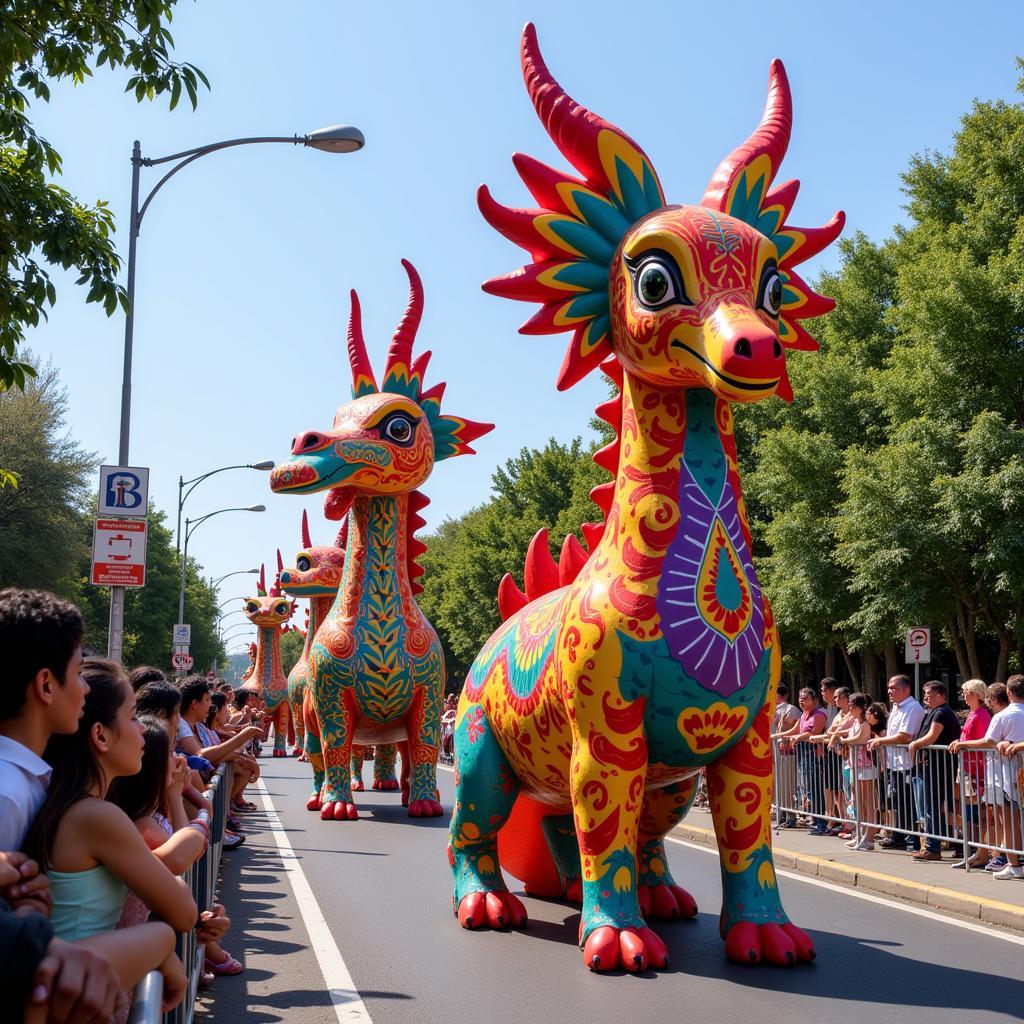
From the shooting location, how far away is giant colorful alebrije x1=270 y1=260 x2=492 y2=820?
14023mm

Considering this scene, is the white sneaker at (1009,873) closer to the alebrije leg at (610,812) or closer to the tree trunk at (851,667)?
the alebrije leg at (610,812)

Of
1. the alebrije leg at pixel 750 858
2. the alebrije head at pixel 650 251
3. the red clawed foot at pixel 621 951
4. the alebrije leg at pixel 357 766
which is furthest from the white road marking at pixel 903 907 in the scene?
the alebrije leg at pixel 357 766

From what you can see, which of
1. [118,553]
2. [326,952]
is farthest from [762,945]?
[118,553]

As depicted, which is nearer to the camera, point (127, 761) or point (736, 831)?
point (127, 761)

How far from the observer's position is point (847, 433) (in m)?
30.8

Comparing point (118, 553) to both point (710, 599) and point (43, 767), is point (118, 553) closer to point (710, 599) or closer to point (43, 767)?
point (710, 599)

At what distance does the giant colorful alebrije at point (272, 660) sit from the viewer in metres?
29.4

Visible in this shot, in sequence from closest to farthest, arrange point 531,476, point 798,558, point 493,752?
point 493,752
point 798,558
point 531,476

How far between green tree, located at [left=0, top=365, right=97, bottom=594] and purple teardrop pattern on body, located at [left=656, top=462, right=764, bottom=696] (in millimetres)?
→ 33790

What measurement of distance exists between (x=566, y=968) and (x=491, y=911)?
1064mm

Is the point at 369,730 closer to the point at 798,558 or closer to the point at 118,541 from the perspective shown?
the point at 118,541

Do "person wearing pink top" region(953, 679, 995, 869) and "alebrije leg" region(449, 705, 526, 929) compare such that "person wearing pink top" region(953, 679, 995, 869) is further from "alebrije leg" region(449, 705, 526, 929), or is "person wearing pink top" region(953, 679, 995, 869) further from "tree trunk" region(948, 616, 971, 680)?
"tree trunk" region(948, 616, 971, 680)

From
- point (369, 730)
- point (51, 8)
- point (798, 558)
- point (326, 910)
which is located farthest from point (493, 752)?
point (798, 558)

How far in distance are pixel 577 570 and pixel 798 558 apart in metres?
22.8
